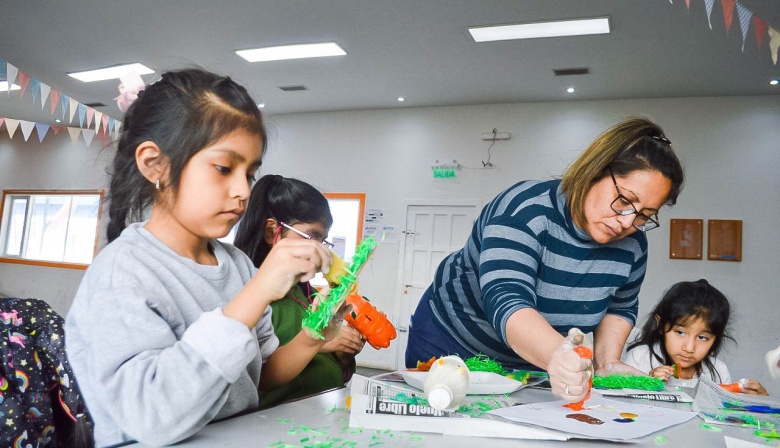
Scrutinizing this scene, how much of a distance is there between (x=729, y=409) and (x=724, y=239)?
4.89m

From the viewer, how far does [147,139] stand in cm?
95

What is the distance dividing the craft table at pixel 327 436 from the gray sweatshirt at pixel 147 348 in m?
0.05

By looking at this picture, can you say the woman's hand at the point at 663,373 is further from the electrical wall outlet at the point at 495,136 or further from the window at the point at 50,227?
the window at the point at 50,227

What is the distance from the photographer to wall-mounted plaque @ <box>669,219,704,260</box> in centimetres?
555

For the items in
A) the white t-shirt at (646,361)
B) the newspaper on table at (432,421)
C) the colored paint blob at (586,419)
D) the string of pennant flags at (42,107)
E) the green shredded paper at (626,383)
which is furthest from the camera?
the string of pennant flags at (42,107)

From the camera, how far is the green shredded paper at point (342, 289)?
0.88 meters

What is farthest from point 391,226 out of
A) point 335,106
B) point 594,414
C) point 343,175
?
point 594,414

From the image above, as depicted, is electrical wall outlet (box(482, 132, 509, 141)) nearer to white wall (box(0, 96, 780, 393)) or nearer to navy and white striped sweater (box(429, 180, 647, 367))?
white wall (box(0, 96, 780, 393))

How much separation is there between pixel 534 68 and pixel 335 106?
2.58 metres

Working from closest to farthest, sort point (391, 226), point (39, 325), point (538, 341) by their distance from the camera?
point (39, 325) < point (538, 341) < point (391, 226)

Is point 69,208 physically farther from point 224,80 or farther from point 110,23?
point 224,80

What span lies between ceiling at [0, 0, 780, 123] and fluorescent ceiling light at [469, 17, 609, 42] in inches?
3.3

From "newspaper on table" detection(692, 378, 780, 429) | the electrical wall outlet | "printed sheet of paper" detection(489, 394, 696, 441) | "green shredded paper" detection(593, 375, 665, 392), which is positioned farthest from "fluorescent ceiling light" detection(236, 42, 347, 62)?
"printed sheet of paper" detection(489, 394, 696, 441)

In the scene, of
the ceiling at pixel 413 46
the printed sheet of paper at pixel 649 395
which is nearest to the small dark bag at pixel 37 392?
the printed sheet of paper at pixel 649 395
